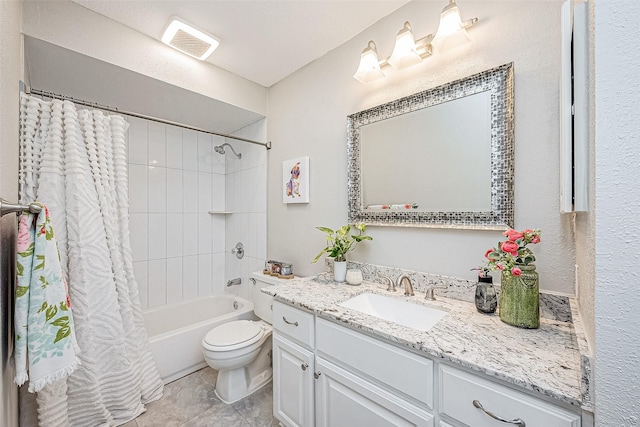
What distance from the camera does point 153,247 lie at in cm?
256

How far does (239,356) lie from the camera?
5.63 feet

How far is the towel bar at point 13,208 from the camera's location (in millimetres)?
654

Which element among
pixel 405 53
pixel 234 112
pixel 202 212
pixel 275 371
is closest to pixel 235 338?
pixel 275 371

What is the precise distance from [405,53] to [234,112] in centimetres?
158

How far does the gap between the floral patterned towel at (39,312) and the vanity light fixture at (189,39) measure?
1.41m

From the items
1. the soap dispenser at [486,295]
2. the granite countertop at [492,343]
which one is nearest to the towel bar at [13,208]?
the granite countertop at [492,343]

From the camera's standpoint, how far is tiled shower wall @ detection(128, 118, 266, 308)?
8.14 feet

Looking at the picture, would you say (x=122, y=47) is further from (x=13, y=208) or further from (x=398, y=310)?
(x=398, y=310)

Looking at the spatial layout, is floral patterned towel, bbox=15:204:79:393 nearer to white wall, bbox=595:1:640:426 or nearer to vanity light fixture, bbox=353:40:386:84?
white wall, bbox=595:1:640:426

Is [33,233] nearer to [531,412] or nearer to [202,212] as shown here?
[531,412]

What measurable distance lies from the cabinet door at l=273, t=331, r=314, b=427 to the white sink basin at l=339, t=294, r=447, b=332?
1.15 feet

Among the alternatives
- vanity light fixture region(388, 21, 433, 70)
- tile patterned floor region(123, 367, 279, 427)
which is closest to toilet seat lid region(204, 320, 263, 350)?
tile patterned floor region(123, 367, 279, 427)

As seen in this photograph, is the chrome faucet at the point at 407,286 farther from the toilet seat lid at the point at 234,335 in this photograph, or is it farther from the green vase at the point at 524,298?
the toilet seat lid at the point at 234,335

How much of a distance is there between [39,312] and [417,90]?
1824 mm
